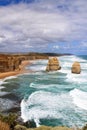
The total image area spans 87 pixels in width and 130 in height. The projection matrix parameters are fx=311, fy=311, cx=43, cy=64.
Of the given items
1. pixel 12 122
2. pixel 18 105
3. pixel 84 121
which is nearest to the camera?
pixel 12 122

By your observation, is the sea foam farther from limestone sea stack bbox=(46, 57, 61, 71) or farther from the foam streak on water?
limestone sea stack bbox=(46, 57, 61, 71)

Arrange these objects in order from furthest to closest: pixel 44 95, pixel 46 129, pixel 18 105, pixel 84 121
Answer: pixel 44 95 < pixel 18 105 < pixel 84 121 < pixel 46 129

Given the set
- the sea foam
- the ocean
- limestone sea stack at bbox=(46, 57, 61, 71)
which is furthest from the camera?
limestone sea stack at bbox=(46, 57, 61, 71)

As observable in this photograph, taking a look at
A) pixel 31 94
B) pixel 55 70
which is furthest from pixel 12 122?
pixel 55 70

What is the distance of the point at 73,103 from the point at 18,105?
6372mm

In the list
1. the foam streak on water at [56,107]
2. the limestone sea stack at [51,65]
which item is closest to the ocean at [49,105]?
the foam streak on water at [56,107]

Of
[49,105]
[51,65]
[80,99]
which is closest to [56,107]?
[49,105]

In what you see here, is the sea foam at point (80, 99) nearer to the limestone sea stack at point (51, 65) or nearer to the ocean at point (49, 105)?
the ocean at point (49, 105)

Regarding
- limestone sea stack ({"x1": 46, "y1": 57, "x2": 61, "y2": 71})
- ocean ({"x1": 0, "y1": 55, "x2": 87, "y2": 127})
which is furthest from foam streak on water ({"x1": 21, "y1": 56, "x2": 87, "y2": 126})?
limestone sea stack ({"x1": 46, "y1": 57, "x2": 61, "y2": 71})

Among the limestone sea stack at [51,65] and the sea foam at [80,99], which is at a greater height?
the limestone sea stack at [51,65]

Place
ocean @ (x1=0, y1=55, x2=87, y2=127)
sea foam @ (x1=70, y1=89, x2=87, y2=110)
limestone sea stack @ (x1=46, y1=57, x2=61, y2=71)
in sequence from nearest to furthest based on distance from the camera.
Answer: ocean @ (x1=0, y1=55, x2=87, y2=127) < sea foam @ (x1=70, y1=89, x2=87, y2=110) < limestone sea stack @ (x1=46, y1=57, x2=61, y2=71)

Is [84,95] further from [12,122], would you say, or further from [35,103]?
[12,122]

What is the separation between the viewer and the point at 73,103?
3556 centimetres

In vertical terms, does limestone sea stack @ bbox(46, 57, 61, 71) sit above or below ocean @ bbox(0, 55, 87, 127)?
above
